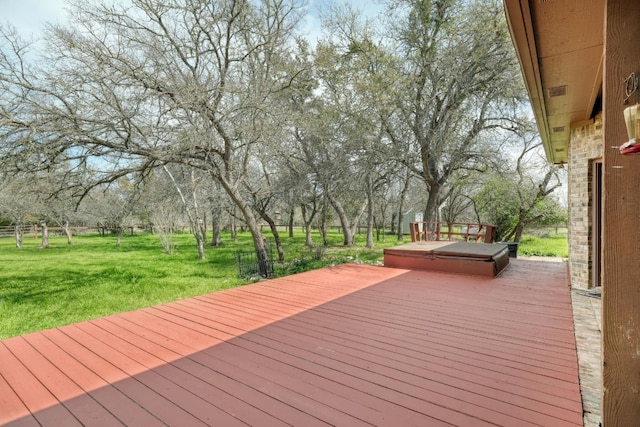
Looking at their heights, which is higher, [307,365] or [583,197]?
[583,197]

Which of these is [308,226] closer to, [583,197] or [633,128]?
A: [583,197]

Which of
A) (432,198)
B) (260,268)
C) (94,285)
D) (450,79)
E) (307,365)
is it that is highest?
(450,79)

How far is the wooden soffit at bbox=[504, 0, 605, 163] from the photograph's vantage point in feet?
7.14

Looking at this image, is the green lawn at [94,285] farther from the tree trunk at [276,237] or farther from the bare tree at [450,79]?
the bare tree at [450,79]

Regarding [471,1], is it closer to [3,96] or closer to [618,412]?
[618,412]

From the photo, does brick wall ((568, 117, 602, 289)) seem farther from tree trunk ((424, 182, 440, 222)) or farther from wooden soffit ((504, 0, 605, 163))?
tree trunk ((424, 182, 440, 222))

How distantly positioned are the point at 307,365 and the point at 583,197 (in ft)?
14.9

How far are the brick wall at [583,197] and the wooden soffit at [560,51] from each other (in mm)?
374

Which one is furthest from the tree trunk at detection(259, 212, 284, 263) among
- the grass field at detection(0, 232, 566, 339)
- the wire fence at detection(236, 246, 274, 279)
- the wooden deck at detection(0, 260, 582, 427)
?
the wooden deck at detection(0, 260, 582, 427)

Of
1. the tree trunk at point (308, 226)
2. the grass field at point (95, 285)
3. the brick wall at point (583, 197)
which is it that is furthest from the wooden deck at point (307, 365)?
the tree trunk at point (308, 226)

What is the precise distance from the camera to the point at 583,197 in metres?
4.80

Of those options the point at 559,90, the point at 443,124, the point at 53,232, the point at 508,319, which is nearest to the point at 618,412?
the point at 508,319

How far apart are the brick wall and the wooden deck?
748 millimetres

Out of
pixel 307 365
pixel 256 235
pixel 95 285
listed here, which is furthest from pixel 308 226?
pixel 307 365
